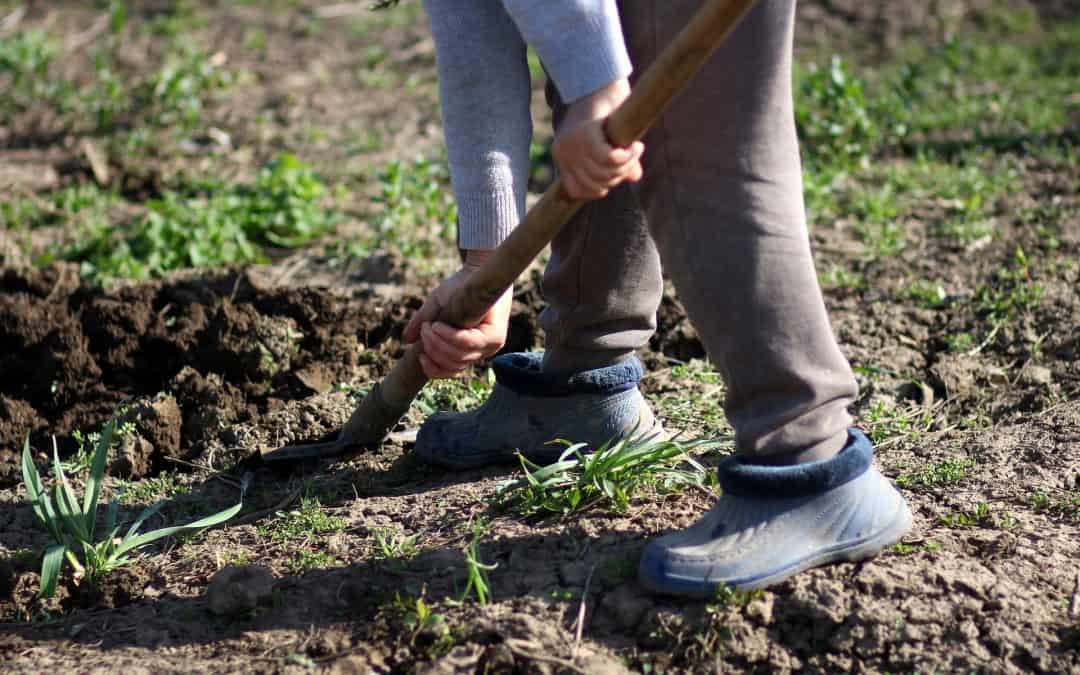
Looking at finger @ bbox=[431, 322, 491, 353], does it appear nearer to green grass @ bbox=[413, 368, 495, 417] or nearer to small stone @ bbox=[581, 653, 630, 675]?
small stone @ bbox=[581, 653, 630, 675]

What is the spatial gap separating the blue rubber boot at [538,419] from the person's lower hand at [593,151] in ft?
2.58

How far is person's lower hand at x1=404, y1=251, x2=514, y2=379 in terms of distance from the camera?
2.50m

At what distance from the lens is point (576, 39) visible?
6.67 feet

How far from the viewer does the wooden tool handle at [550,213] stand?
75.0 inches

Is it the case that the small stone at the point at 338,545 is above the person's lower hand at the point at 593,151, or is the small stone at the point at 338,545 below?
below

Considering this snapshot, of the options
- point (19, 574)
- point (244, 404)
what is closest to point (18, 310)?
point (244, 404)

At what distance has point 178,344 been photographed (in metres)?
3.62

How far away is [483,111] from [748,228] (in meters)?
0.65

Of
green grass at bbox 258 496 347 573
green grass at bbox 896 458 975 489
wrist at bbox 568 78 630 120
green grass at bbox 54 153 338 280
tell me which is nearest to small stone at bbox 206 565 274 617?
green grass at bbox 258 496 347 573

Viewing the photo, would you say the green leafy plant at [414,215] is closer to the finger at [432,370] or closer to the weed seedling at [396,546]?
the finger at [432,370]

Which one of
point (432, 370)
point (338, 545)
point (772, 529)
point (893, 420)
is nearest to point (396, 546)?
point (338, 545)

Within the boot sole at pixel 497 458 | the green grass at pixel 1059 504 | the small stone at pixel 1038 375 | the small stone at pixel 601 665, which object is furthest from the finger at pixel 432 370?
the small stone at pixel 1038 375

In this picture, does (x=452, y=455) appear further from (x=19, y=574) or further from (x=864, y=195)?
(x=864, y=195)

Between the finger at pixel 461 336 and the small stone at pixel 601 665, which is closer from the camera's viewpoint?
the small stone at pixel 601 665
